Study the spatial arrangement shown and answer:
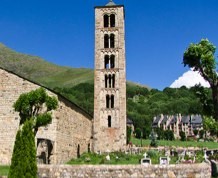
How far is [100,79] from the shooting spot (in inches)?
1642

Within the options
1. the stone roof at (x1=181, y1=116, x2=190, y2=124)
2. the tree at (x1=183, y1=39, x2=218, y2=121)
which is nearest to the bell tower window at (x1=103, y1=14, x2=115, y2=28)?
the tree at (x1=183, y1=39, x2=218, y2=121)

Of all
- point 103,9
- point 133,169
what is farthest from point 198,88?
point 103,9

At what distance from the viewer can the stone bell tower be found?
1581 inches

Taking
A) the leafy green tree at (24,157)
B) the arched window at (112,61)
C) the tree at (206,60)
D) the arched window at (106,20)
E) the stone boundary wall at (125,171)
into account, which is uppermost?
the arched window at (106,20)

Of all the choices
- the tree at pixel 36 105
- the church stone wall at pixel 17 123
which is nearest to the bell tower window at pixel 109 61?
the church stone wall at pixel 17 123

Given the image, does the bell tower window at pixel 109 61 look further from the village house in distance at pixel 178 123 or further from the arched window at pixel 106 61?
the village house in distance at pixel 178 123

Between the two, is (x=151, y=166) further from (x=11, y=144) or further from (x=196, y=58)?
(x=11, y=144)

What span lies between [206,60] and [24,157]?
10.4m

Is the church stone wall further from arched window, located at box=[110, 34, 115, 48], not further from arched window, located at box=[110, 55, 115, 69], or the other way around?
arched window, located at box=[110, 34, 115, 48]

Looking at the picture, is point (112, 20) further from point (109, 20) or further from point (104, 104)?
point (104, 104)

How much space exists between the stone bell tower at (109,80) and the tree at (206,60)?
22644 mm

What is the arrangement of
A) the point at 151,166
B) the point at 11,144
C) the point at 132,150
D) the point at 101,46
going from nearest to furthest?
the point at 151,166 → the point at 11,144 → the point at 132,150 → the point at 101,46

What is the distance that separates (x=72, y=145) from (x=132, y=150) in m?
10.6

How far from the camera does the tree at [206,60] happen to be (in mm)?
17953
